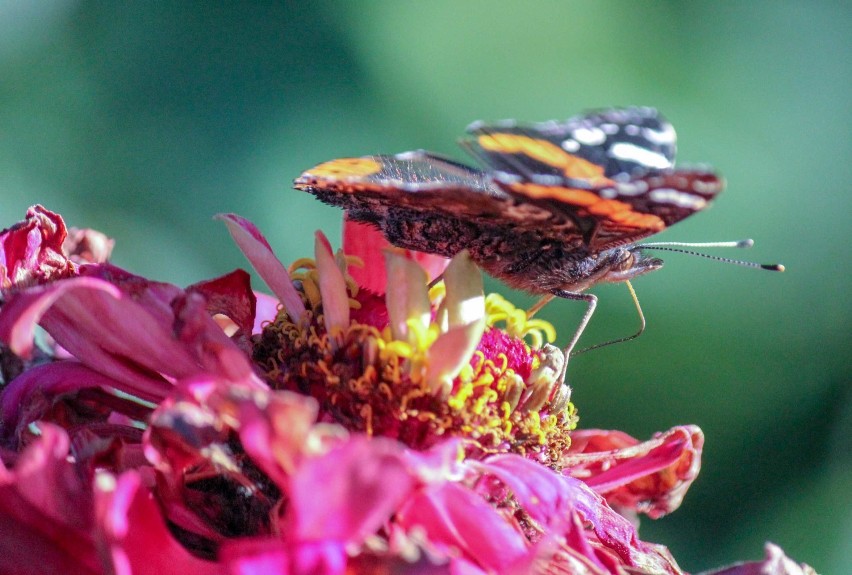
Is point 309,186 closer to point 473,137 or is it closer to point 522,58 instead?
point 473,137

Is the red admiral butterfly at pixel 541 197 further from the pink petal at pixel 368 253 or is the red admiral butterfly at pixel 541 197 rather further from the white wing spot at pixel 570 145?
the pink petal at pixel 368 253

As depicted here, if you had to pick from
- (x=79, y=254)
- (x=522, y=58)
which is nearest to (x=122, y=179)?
(x=522, y=58)

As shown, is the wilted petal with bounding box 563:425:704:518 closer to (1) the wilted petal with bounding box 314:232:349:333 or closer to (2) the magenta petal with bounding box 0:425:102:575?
(1) the wilted petal with bounding box 314:232:349:333

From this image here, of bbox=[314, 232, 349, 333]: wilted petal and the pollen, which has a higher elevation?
bbox=[314, 232, 349, 333]: wilted petal

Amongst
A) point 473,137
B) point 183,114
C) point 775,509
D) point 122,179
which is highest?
point 473,137

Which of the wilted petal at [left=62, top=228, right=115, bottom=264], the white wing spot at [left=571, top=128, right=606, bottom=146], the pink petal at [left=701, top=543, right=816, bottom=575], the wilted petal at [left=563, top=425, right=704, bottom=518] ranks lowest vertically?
the wilted petal at [left=563, top=425, right=704, bottom=518]

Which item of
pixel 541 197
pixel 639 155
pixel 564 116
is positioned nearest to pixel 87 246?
pixel 541 197

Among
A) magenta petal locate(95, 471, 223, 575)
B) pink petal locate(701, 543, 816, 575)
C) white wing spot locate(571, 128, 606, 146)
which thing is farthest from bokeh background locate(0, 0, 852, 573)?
magenta petal locate(95, 471, 223, 575)
